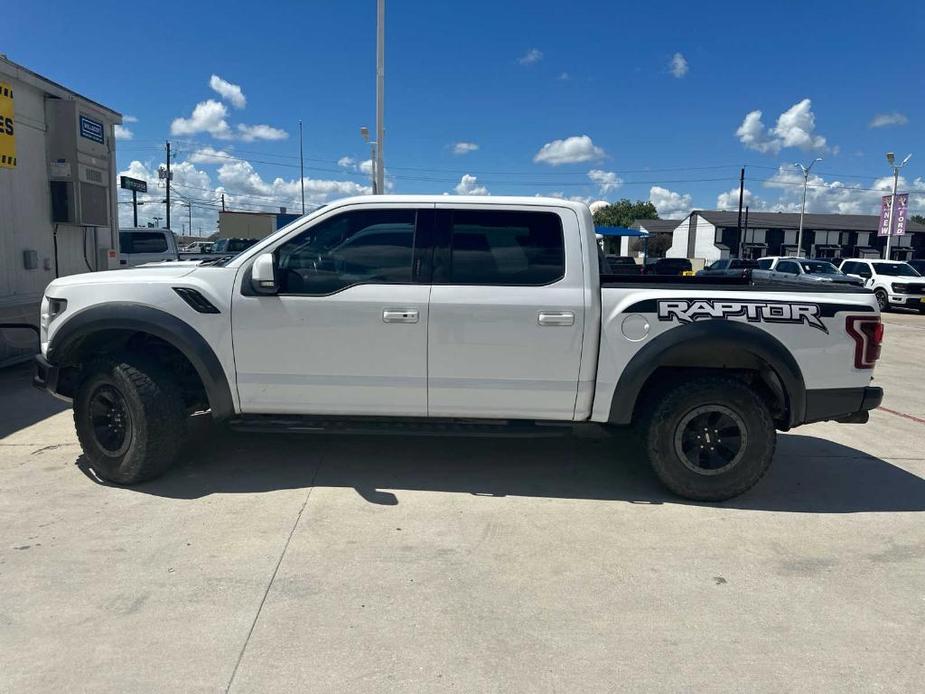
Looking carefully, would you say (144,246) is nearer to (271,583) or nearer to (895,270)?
(271,583)

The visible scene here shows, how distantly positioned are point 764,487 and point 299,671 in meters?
3.60

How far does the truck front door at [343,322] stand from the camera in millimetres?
4168

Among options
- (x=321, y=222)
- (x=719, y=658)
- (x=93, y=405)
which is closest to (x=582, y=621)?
(x=719, y=658)

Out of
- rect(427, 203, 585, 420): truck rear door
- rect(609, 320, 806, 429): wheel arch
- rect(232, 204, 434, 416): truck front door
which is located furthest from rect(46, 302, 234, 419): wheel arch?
rect(609, 320, 806, 429): wheel arch

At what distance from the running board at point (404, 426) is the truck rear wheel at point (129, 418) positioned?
0.45 metres

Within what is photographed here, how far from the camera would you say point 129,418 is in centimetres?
436

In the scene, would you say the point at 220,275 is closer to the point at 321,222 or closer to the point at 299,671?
the point at 321,222

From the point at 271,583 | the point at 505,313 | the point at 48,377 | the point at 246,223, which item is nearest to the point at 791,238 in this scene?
the point at 246,223

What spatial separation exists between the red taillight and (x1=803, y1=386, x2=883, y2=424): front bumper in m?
0.19

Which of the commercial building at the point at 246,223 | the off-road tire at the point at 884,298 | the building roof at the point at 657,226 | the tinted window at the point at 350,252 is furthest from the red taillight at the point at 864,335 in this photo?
the building roof at the point at 657,226

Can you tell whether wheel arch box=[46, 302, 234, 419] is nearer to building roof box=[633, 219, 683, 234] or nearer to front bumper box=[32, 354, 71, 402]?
front bumper box=[32, 354, 71, 402]

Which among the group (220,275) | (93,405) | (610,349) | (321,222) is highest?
(321,222)

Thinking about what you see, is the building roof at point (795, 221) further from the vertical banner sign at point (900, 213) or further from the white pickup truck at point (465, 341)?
the white pickup truck at point (465, 341)

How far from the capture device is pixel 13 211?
7895 mm
